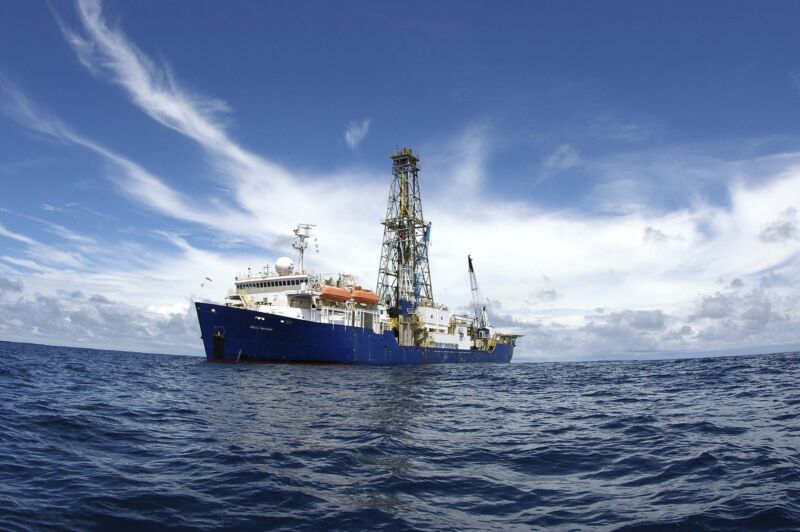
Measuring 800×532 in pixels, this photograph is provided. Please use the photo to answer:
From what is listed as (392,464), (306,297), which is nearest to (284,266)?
(306,297)

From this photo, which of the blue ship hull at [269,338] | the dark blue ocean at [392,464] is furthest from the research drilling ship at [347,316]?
the dark blue ocean at [392,464]

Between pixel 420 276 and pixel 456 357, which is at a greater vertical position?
pixel 420 276

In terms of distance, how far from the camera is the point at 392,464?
11.0 metres

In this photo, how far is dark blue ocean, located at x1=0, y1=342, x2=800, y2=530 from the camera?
7637 mm

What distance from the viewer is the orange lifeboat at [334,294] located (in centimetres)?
5190

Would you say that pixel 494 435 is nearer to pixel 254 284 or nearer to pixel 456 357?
pixel 254 284

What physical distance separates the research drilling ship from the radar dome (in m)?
0.11

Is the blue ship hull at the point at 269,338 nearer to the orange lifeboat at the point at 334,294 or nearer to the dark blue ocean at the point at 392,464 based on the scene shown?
the orange lifeboat at the point at 334,294

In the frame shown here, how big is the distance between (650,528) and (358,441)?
7.59 m

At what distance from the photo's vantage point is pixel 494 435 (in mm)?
14523

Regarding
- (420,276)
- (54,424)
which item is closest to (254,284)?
(420,276)

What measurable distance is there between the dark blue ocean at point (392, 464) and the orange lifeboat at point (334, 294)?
3129 cm

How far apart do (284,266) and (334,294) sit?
6.81 m

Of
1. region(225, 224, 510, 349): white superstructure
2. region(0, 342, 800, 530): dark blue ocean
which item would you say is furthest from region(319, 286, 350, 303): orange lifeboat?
region(0, 342, 800, 530): dark blue ocean
